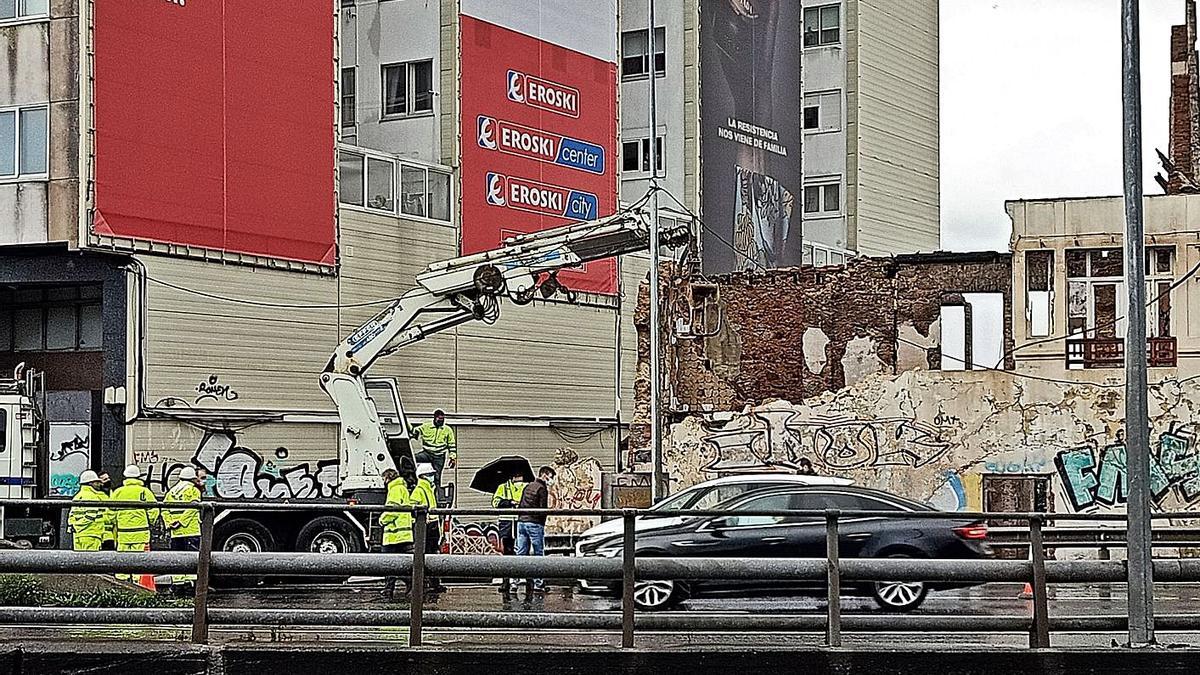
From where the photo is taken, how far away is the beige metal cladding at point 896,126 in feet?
203

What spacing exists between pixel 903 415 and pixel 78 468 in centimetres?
1571

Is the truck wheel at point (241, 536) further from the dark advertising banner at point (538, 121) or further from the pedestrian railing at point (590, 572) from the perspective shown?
the dark advertising banner at point (538, 121)

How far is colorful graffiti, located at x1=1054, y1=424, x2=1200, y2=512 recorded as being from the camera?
2883 centimetres

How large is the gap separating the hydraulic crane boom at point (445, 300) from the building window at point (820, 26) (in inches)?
1348

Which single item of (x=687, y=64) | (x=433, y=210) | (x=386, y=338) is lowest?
(x=386, y=338)

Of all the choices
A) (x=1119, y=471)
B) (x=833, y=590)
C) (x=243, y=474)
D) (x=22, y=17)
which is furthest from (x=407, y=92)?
(x=833, y=590)

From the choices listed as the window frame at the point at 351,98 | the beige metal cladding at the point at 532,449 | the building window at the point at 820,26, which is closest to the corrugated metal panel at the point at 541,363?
the beige metal cladding at the point at 532,449

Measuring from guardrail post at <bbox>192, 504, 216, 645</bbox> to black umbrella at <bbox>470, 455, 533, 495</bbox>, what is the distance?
87.6ft

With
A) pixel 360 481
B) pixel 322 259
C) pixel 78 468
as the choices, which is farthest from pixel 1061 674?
pixel 322 259

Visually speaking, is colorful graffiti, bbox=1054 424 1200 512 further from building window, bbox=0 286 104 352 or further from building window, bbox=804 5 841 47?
building window, bbox=804 5 841 47

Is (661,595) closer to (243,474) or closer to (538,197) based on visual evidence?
(243,474)

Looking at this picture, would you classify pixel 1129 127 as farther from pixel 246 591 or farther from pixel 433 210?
pixel 433 210

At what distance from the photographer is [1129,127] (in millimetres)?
11945

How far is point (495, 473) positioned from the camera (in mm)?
39062
